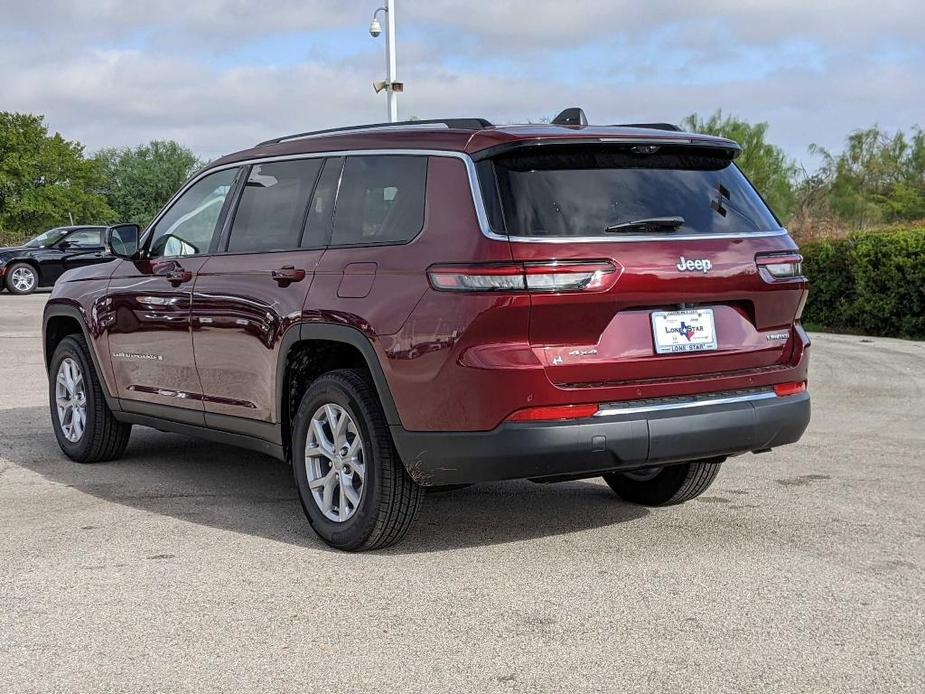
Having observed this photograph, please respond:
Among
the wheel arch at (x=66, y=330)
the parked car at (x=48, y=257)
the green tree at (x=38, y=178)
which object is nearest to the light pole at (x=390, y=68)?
the parked car at (x=48, y=257)

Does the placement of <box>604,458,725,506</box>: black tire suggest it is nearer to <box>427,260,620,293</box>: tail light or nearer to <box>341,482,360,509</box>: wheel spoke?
<box>341,482,360,509</box>: wheel spoke

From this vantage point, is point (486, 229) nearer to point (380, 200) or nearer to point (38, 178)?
point (380, 200)

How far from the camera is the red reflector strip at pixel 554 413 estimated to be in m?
4.68

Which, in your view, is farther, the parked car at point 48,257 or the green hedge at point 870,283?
the parked car at point 48,257

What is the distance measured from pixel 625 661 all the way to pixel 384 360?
168 cm

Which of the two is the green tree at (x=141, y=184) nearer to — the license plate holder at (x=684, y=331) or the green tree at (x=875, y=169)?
the green tree at (x=875, y=169)

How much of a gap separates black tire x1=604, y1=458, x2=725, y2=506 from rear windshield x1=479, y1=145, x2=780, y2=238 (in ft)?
4.46

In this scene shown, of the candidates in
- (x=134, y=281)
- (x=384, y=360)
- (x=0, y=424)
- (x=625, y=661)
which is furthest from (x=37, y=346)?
(x=625, y=661)

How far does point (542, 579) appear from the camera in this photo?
4.88m

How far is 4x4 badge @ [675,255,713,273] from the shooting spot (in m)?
4.89

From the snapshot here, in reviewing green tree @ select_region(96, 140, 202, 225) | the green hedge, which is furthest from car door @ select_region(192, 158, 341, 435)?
green tree @ select_region(96, 140, 202, 225)

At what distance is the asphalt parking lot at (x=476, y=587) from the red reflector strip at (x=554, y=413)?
68cm

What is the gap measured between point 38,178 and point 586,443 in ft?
197

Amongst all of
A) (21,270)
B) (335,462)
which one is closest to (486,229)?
(335,462)
